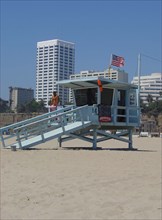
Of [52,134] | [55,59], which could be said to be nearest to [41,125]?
[52,134]

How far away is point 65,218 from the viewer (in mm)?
6270

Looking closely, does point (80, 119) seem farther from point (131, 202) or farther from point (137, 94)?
point (131, 202)

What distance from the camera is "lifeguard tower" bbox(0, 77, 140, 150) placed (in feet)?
62.1

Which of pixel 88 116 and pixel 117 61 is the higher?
pixel 117 61

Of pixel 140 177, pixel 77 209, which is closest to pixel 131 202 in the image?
pixel 77 209

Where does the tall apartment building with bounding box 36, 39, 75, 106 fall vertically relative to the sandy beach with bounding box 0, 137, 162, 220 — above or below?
Answer: above

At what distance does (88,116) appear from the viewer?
19453mm

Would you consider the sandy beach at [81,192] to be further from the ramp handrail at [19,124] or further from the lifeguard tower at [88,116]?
the ramp handrail at [19,124]

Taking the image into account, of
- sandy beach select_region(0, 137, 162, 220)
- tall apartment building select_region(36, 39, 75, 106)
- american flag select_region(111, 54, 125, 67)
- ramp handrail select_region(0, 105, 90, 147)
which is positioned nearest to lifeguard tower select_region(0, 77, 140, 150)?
ramp handrail select_region(0, 105, 90, 147)

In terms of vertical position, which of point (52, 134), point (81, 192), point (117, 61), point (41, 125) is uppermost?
point (117, 61)

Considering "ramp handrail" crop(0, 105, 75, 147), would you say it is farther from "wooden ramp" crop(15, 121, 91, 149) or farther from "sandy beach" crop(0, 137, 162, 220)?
"sandy beach" crop(0, 137, 162, 220)

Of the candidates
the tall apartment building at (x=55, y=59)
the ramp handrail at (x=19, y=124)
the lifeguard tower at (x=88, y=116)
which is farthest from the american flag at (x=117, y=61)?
the tall apartment building at (x=55, y=59)

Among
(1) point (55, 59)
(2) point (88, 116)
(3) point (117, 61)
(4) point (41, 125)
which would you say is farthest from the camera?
(1) point (55, 59)

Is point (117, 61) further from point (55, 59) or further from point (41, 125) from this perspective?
point (55, 59)
